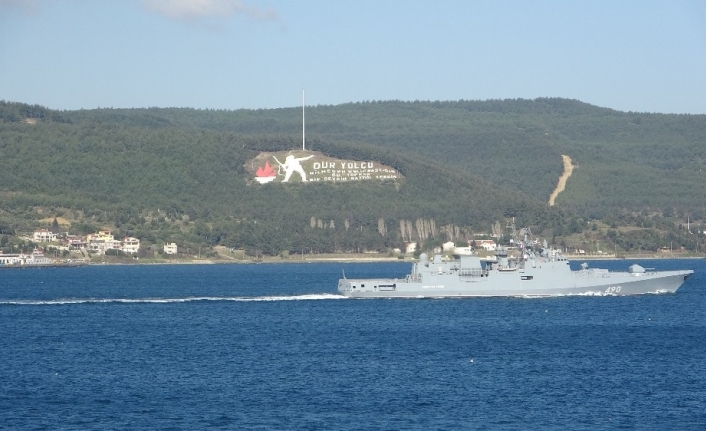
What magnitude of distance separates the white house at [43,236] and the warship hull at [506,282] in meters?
80.5

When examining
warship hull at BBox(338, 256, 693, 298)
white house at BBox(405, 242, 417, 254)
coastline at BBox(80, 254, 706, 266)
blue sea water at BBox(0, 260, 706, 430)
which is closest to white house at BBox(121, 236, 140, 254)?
coastline at BBox(80, 254, 706, 266)

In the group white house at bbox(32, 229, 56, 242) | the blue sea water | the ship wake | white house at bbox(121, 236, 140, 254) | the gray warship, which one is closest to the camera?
the blue sea water

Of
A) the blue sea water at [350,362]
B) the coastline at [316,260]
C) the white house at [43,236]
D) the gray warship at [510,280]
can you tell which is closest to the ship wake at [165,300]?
the blue sea water at [350,362]

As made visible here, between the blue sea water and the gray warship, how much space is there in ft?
3.50

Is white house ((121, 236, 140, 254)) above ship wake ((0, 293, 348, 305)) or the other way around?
above

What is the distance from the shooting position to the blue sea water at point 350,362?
141 ft

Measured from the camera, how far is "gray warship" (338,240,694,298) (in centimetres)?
8550

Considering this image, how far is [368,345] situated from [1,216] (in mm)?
113481

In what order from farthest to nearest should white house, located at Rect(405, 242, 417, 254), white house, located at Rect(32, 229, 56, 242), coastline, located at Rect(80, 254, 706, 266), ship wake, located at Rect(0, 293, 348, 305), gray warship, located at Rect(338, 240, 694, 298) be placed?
white house, located at Rect(405, 242, 417, 254), coastline, located at Rect(80, 254, 706, 266), white house, located at Rect(32, 229, 56, 242), gray warship, located at Rect(338, 240, 694, 298), ship wake, located at Rect(0, 293, 348, 305)

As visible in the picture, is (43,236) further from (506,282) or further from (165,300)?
(506,282)

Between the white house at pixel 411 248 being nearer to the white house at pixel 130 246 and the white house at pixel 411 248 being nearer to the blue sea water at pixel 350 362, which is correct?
the white house at pixel 130 246

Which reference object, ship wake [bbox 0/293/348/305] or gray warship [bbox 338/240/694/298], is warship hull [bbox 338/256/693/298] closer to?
gray warship [bbox 338/240/694/298]

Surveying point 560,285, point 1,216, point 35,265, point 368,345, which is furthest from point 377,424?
point 1,216

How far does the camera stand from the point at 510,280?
85750 mm
